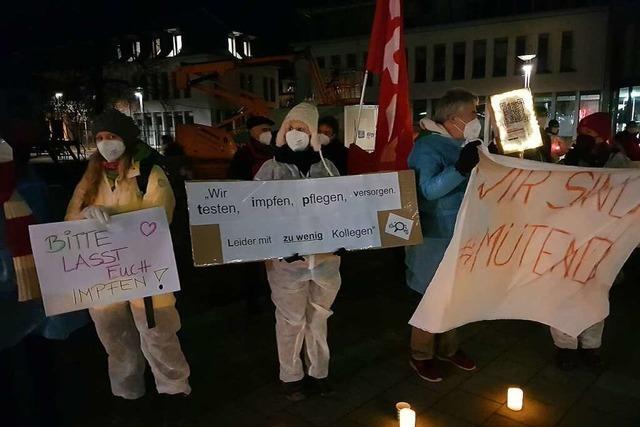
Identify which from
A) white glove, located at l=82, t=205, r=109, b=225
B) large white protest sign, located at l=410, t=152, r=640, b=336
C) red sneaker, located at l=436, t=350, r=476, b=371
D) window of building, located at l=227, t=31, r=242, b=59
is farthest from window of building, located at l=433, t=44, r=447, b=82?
white glove, located at l=82, t=205, r=109, b=225

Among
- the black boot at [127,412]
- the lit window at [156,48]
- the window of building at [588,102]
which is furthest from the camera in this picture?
the lit window at [156,48]

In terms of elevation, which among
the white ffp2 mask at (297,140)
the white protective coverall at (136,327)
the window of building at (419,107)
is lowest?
the white protective coverall at (136,327)

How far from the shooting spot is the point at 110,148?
2.97m

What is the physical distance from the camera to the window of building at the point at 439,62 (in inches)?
1235

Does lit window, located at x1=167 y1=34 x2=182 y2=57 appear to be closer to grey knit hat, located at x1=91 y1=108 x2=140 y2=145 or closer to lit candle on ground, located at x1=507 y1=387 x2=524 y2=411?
grey knit hat, located at x1=91 y1=108 x2=140 y2=145

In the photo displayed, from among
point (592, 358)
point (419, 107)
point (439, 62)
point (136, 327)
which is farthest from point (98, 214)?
point (439, 62)

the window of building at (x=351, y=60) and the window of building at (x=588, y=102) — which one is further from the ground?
the window of building at (x=351, y=60)

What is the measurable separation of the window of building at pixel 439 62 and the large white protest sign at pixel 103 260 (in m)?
30.5

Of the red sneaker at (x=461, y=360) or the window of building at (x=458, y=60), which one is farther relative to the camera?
the window of building at (x=458, y=60)

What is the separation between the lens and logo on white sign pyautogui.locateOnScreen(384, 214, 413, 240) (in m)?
3.31

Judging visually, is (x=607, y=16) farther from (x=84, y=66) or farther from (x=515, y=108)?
(x=515, y=108)

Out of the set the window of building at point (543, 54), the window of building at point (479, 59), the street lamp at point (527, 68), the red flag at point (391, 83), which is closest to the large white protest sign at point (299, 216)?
the red flag at point (391, 83)

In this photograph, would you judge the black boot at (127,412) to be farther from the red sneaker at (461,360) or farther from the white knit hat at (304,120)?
the red sneaker at (461,360)

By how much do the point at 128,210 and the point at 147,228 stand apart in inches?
6.0
